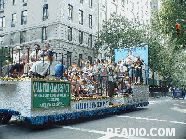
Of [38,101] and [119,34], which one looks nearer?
[38,101]

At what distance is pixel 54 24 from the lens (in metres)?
29.6

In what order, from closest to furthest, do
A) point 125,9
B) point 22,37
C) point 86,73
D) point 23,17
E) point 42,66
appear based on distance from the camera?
point 42,66 < point 86,73 < point 22,37 < point 23,17 < point 125,9

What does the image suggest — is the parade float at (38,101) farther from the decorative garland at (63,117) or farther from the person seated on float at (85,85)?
the person seated on float at (85,85)

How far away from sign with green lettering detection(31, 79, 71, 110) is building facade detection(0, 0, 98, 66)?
20403 millimetres

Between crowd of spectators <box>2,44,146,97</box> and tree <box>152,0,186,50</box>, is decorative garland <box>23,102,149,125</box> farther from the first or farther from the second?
tree <box>152,0,186,50</box>

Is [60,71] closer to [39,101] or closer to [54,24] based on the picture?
[39,101]

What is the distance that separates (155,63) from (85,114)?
30.3 metres

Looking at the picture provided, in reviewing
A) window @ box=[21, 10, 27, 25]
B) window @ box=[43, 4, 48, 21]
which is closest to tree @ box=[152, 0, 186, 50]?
window @ box=[43, 4, 48, 21]

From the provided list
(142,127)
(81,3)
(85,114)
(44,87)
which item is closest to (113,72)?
(85,114)

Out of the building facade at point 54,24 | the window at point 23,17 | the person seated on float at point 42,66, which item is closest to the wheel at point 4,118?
the person seated on float at point 42,66

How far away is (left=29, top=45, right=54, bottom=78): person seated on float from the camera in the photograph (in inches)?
302

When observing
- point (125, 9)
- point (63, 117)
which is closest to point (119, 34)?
point (125, 9)

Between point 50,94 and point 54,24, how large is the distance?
→ 76.3ft

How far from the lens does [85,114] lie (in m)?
9.02
